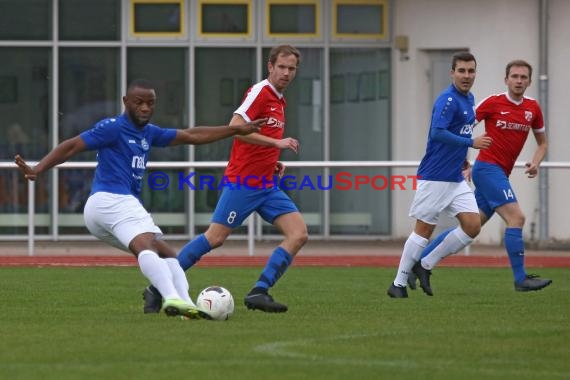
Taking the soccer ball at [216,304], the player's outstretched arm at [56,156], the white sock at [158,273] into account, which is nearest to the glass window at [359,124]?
the soccer ball at [216,304]

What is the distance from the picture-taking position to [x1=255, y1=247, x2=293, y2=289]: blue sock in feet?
37.1

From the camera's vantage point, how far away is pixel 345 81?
78.8 ft

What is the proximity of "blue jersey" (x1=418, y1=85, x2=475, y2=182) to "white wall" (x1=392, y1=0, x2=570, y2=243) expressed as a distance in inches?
362

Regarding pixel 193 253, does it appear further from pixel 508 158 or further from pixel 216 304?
pixel 508 158

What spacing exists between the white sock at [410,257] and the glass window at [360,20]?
36.4 feet

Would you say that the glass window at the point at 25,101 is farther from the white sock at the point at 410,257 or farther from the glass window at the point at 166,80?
the white sock at the point at 410,257

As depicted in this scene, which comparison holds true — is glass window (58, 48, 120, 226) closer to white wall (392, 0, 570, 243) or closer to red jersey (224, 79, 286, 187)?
white wall (392, 0, 570, 243)

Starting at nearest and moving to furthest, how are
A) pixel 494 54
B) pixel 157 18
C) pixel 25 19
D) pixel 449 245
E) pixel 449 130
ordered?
pixel 449 130
pixel 449 245
pixel 494 54
pixel 25 19
pixel 157 18

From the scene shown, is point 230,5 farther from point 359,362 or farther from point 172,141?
point 359,362

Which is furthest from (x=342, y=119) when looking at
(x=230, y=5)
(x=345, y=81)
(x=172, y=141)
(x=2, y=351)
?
(x=2, y=351)

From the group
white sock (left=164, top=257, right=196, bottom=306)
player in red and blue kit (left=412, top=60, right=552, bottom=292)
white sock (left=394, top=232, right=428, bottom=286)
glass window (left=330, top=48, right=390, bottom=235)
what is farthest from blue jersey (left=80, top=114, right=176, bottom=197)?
glass window (left=330, top=48, right=390, bottom=235)

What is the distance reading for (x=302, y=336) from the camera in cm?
951

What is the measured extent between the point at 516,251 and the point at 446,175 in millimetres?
1132

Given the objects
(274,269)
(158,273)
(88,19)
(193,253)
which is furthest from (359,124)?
(158,273)
